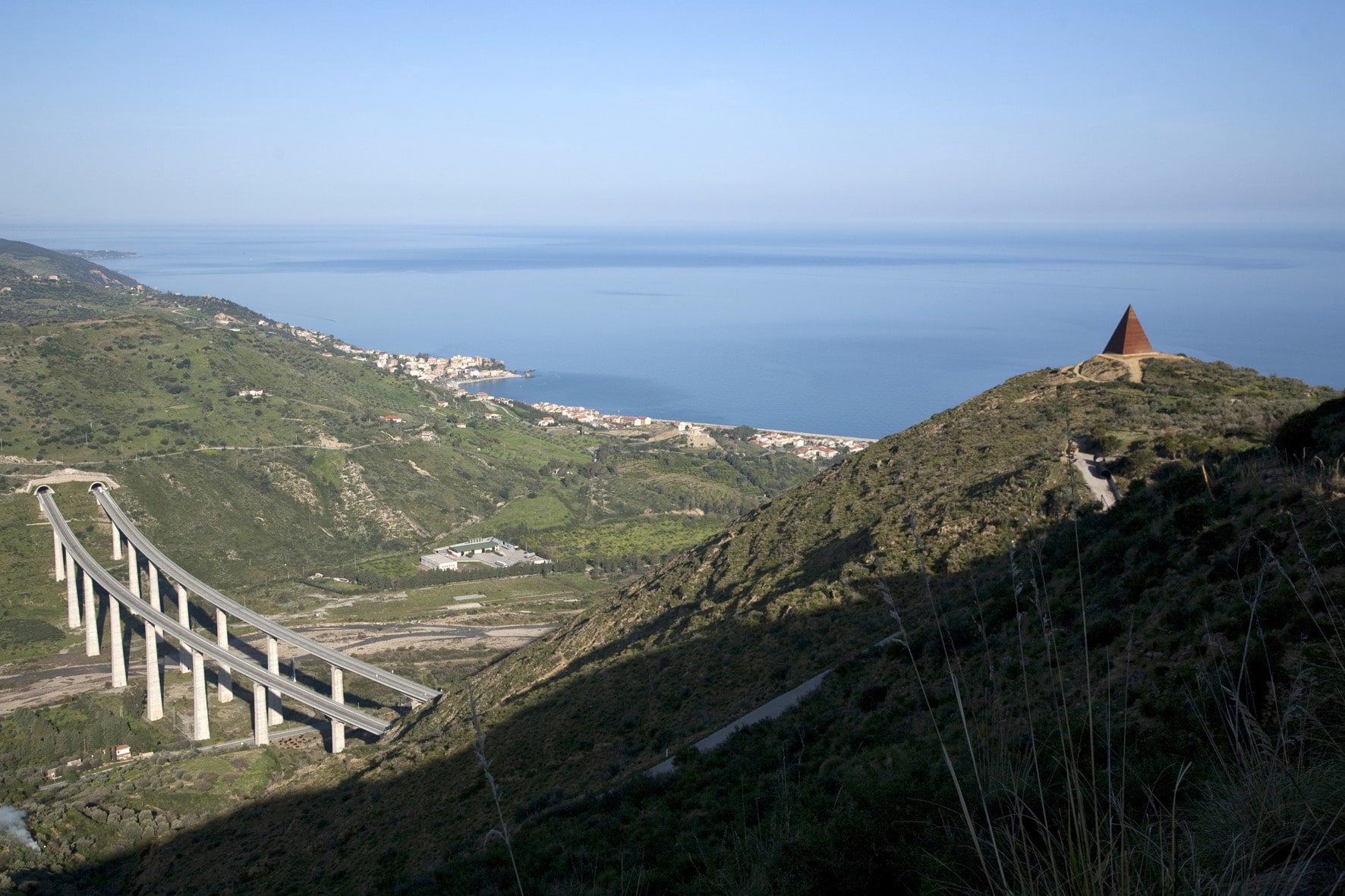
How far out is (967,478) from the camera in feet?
59.5

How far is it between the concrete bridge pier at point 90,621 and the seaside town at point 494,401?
108 ft

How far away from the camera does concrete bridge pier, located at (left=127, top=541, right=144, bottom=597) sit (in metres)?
39.1

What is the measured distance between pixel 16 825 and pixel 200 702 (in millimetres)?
9168

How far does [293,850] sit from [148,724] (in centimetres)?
1917

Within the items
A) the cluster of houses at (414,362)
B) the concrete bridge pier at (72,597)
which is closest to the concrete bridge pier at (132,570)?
the concrete bridge pier at (72,597)

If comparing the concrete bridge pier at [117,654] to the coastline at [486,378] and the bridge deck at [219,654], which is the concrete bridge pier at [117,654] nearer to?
the bridge deck at [219,654]

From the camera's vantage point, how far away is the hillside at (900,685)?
13.0 ft

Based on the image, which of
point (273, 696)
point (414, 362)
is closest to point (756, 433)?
point (414, 362)

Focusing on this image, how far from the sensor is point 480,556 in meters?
52.9

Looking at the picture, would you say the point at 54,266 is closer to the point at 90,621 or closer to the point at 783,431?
the point at 783,431

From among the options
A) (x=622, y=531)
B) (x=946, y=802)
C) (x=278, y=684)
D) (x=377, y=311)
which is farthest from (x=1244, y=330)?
(x=377, y=311)

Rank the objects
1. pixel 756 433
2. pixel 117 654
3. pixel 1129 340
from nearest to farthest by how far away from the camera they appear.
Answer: pixel 1129 340 < pixel 117 654 < pixel 756 433

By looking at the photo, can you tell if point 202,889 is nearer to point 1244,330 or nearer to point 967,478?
point 967,478

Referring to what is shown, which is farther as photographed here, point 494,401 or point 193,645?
point 494,401
